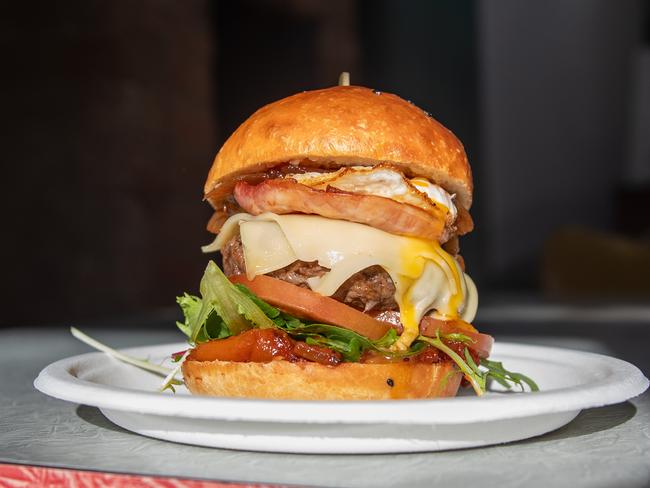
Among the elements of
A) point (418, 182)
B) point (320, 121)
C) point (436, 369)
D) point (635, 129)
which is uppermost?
point (320, 121)

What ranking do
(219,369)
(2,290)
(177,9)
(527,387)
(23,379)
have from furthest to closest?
(177,9) < (2,290) < (23,379) < (527,387) < (219,369)

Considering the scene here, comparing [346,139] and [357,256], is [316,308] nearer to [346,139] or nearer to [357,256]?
[357,256]

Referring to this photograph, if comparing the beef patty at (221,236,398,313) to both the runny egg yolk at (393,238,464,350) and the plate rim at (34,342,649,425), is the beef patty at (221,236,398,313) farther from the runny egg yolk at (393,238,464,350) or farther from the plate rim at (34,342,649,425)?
the plate rim at (34,342,649,425)

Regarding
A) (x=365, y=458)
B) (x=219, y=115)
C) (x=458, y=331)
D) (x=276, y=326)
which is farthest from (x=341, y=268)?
(x=219, y=115)

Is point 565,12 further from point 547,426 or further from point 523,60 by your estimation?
point 547,426

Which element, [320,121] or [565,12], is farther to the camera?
[565,12]

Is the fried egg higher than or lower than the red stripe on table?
higher

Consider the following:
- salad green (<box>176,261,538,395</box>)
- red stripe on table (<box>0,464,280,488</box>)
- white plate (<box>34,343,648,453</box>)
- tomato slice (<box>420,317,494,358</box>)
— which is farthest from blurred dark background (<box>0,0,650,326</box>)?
red stripe on table (<box>0,464,280,488</box>)

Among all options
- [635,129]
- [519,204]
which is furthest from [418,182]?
[635,129]
